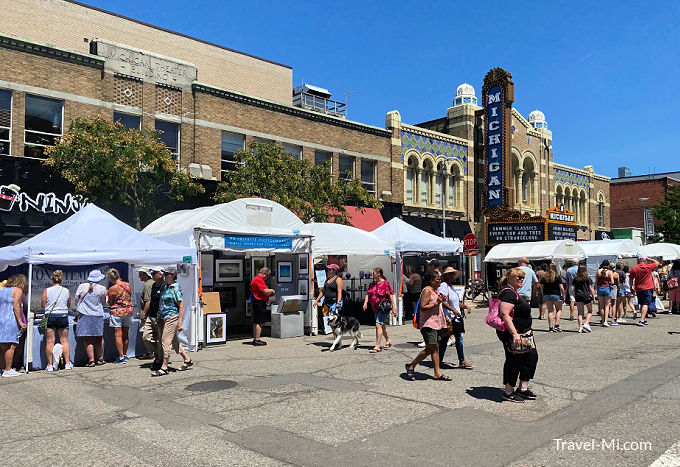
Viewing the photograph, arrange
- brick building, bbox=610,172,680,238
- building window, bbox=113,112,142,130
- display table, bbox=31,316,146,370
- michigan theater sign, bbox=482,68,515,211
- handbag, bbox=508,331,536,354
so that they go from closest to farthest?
1. handbag, bbox=508,331,536,354
2. display table, bbox=31,316,146,370
3. building window, bbox=113,112,142,130
4. michigan theater sign, bbox=482,68,515,211
5. brick building, bbox=610,172,680,238

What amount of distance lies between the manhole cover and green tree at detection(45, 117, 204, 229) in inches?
359

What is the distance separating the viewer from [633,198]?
5950cm

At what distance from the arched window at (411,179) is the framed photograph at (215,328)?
18352mm

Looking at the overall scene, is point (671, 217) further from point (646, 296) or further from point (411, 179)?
point (646, 296)

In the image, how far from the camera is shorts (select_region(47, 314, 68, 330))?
987 cm

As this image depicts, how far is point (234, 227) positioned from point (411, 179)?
18.0 metres

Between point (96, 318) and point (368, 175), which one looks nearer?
point (96, 318)

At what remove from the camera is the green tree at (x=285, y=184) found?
62.0 ft

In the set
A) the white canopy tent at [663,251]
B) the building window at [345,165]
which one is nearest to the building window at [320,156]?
the building window at [345,165]

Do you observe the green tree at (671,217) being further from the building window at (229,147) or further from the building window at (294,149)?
the building window at (229,147)

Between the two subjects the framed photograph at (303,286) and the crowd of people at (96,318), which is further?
the framed photograph at (303,286)

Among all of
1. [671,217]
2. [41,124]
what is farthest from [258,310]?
[671,217]

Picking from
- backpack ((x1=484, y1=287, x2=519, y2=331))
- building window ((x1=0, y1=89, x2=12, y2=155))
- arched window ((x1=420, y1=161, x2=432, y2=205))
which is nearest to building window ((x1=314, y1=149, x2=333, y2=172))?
arched window ((x1=420, y1=161, x2=432, y2=205))

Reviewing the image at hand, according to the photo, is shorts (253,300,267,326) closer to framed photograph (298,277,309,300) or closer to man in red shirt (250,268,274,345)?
man in red shirt (250,268,274,345)
